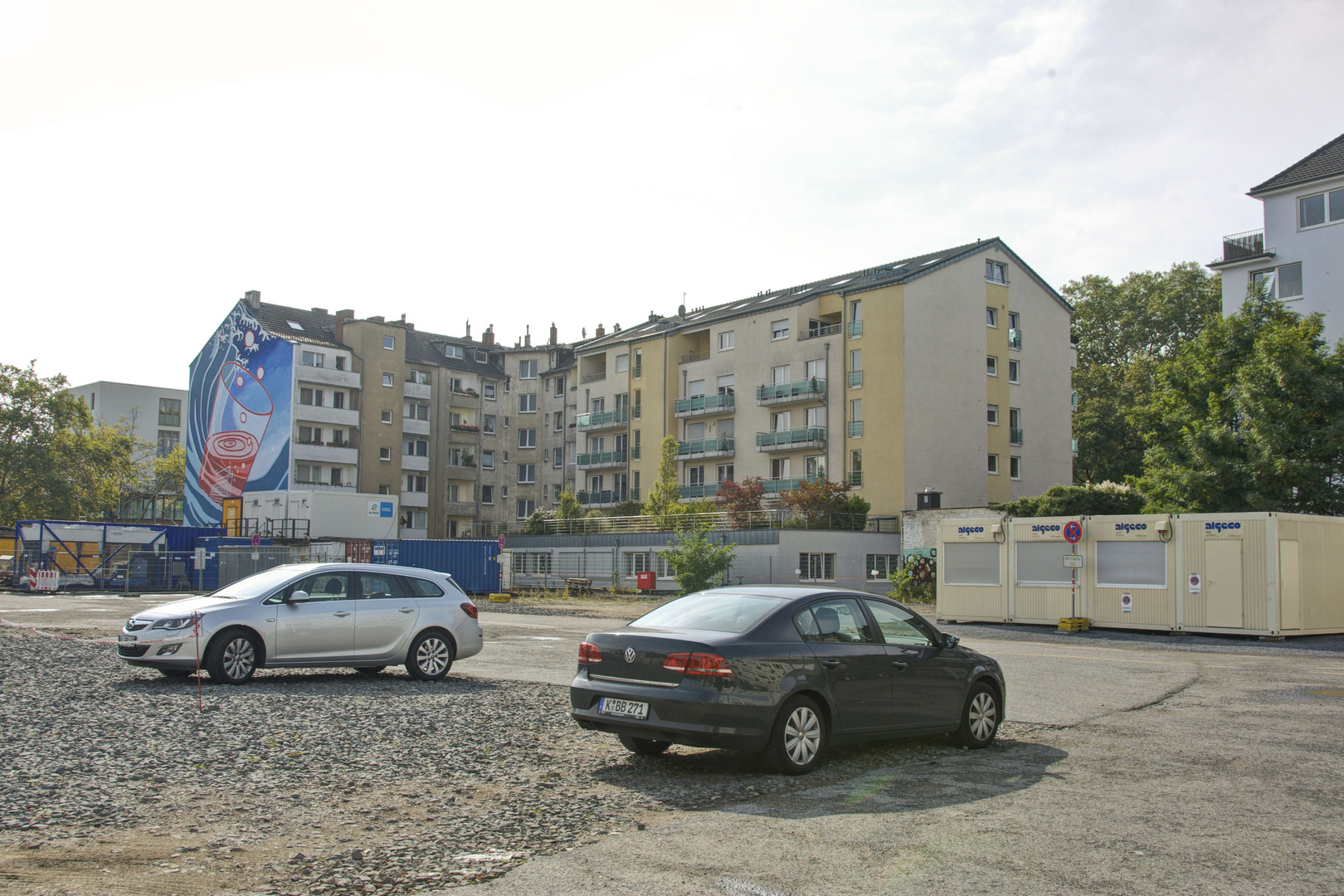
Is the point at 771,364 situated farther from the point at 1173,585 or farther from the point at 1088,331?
the point at 1173,585

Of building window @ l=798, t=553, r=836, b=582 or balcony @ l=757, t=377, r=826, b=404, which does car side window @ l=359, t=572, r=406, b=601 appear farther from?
balcony @ l=757, t=377, r=826, b=404

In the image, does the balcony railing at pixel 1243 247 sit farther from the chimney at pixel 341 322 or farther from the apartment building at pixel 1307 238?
the chimney at pixel 341 322

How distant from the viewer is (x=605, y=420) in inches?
2805

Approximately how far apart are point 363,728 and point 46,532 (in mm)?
43146

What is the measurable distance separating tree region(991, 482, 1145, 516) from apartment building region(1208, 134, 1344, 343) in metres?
10.4

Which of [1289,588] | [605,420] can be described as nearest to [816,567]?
[1289,588]

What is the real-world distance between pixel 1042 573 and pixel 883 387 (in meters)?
26.6

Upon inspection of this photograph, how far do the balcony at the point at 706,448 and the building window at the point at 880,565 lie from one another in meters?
14.4

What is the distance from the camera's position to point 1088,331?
71625 millimetres

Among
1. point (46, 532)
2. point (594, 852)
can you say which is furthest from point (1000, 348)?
point (594, 852)

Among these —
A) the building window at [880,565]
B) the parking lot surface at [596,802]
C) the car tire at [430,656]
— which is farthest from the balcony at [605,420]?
the parking lot surface at [596,802]

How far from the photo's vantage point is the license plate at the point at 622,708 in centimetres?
802

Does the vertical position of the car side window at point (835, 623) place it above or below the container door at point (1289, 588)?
above

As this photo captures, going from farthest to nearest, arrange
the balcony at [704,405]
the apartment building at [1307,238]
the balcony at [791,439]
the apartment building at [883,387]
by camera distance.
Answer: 1. the balcony at [704,405]
2. the balcony at [791,439]
3. the apartment building at [883,387]
4. the apartment building at [1307,238]
